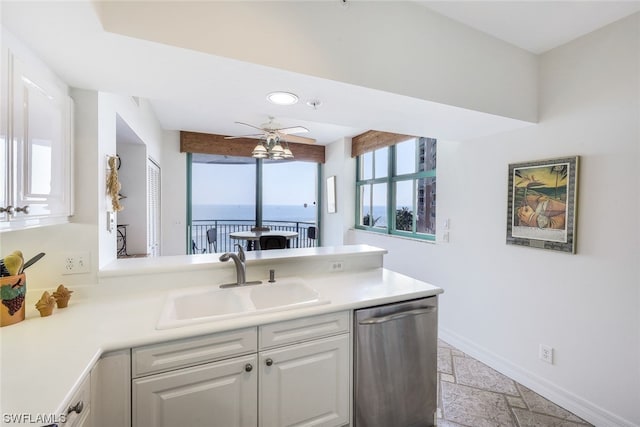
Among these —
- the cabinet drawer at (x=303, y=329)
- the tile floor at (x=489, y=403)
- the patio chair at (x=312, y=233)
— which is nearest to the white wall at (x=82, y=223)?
the cabinet drawer at (x=303, y=329)

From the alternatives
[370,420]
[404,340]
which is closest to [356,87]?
[404,340]

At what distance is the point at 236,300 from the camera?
168 centimetres

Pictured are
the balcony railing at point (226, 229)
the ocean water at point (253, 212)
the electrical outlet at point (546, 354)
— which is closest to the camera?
the electrical outlet at point (546, 354)

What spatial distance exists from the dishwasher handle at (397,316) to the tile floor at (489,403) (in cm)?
79

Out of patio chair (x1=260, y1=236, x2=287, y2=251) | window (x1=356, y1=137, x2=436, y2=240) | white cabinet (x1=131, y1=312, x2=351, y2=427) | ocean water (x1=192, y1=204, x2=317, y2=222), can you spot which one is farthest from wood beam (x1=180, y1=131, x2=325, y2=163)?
white cabinet (x1=131, y1=312, x2=351, y2=427)

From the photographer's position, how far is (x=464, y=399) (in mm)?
2084

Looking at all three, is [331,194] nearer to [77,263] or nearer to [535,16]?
[535,16]

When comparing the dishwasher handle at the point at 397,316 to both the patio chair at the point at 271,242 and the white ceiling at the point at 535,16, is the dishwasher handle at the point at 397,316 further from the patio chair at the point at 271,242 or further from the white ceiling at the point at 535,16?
the patio chair at the point at 271,242

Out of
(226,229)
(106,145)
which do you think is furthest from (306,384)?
(226,229)

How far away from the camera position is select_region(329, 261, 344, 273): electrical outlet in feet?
7.23

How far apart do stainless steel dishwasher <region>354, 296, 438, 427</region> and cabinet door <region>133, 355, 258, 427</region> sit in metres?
0.61

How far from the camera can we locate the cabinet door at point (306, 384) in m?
1.37

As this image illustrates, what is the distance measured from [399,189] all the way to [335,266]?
7.43 ft

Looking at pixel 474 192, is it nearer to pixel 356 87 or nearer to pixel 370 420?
pixel 356 87
